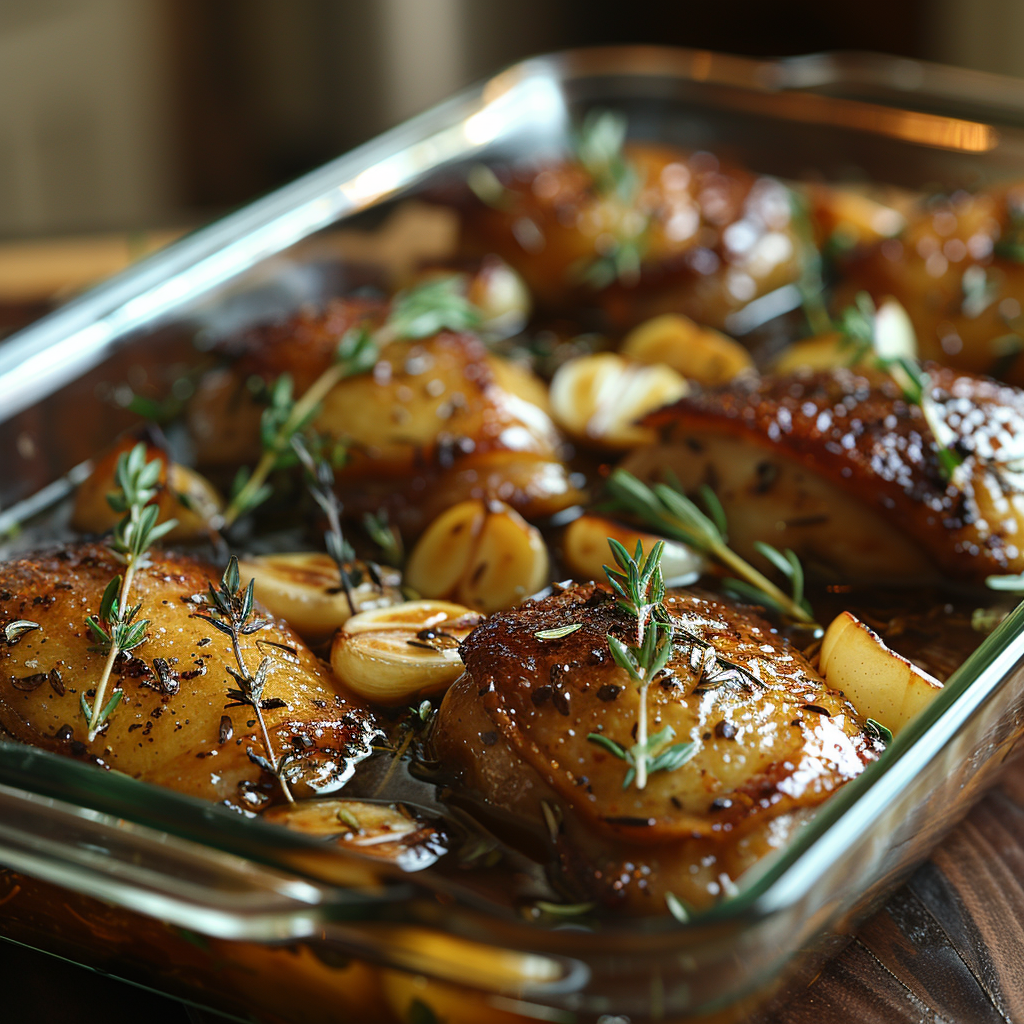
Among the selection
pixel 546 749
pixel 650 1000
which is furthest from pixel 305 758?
pixel 650 1000

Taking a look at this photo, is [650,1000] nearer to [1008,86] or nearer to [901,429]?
[901,429]

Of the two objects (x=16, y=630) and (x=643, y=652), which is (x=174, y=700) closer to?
(x=16, y=630)

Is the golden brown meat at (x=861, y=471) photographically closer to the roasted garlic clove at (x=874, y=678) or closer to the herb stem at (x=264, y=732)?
the roasted garlic clove at (x=874, y=678)

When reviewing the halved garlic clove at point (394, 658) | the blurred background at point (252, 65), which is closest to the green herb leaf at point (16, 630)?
the halved garlic clove at point (394, 658)

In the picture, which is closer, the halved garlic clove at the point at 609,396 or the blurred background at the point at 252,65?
the halved garlic clove at the point at 609,396

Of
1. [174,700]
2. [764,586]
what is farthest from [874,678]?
[174,700]

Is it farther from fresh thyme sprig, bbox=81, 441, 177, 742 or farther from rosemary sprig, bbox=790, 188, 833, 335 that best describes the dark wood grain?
rosemary sprig, bbox=790, 188, 833, 335

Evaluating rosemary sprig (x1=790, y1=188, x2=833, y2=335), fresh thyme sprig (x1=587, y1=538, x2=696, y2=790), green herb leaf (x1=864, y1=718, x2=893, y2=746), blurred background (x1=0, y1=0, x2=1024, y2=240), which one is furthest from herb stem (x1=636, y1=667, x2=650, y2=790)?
blurred background (x1=0, y1=0, x2=1024, y2=240)
